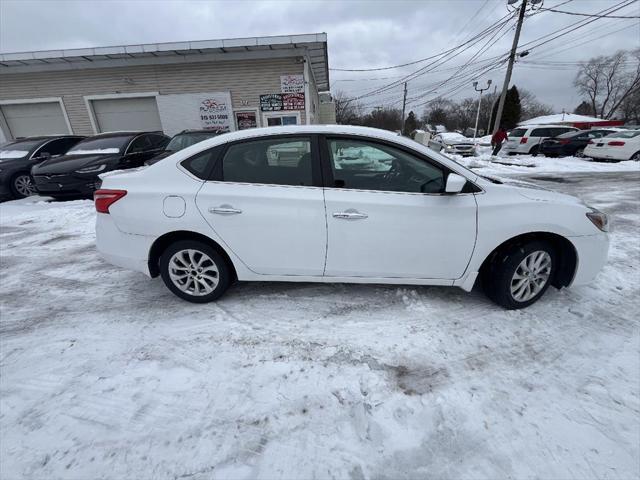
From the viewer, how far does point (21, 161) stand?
7.73 metres

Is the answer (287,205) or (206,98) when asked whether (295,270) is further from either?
(206,98)

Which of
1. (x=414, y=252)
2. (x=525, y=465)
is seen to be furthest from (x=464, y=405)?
(x=414, y=252)

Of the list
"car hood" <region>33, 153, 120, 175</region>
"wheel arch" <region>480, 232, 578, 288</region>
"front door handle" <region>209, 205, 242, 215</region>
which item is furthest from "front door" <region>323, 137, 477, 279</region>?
"car hood" <region>33, 153, 120, 175</region>

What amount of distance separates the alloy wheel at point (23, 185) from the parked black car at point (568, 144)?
20.5 metres

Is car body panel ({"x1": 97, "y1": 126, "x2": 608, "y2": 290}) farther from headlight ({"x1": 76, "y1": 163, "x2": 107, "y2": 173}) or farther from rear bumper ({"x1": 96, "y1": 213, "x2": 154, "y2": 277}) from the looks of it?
headlight ({"x1": 76, "y1": 163, "x2": 107, "y2": 173})

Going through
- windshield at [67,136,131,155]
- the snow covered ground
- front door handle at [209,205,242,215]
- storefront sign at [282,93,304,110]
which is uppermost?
storefront sign at [282,93,304,110]

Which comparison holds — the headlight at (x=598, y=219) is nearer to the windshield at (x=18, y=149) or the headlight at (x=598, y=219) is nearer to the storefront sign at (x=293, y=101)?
the windshield at (x=18, y=149)

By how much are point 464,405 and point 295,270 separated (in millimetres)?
1609

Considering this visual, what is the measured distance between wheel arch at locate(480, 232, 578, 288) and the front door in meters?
0.31

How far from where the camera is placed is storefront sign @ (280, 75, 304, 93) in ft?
40.4

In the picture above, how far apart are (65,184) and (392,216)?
743cm

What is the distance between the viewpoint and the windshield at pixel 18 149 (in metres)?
7.95

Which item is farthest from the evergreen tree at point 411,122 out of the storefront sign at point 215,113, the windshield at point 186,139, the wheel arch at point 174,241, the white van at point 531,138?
the wheel arch at point 174,241

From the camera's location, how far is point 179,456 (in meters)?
1.66
